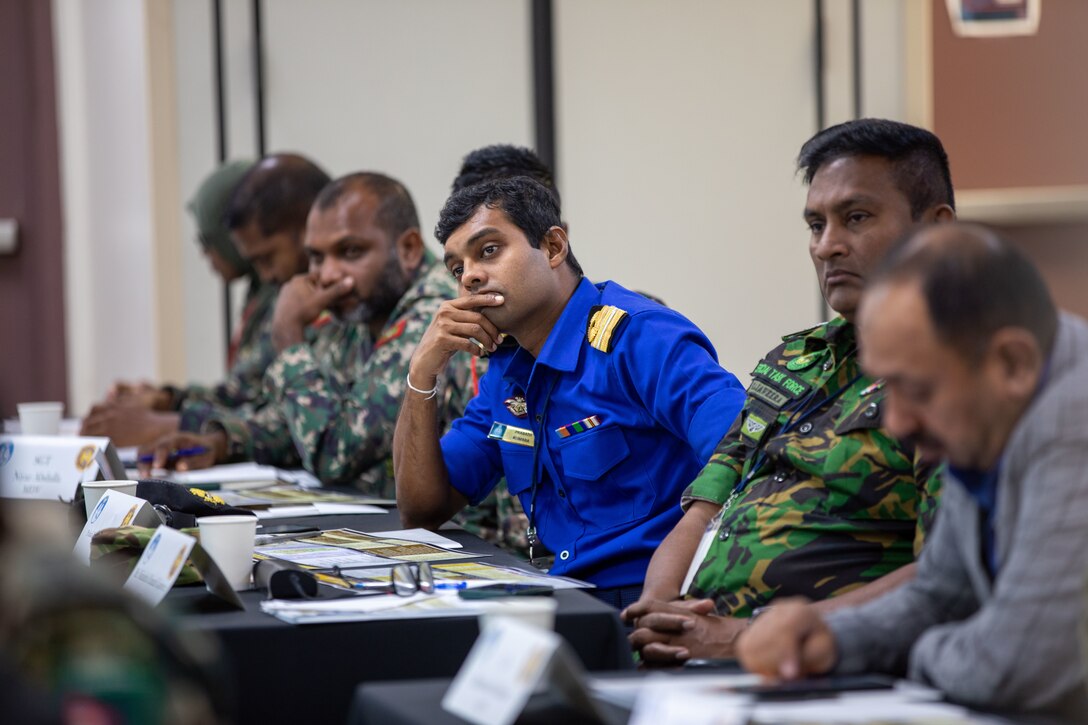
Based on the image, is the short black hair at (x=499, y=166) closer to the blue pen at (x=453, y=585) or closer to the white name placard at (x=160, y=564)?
the blue pen at (x=453, y=585)

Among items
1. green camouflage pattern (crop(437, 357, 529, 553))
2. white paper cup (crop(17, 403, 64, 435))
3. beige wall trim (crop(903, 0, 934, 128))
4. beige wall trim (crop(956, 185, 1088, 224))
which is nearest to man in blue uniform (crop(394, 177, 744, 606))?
green camouflage pattern (crop(437, 357, 529, 553))

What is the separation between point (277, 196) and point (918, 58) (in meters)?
2.84

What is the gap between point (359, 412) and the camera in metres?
2.94

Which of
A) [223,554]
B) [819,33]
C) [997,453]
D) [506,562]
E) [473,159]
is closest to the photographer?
[997,453]

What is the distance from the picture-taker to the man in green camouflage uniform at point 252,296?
146 inches

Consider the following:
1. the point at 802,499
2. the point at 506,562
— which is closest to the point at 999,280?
the point at 802,499

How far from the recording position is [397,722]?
108 centimetres

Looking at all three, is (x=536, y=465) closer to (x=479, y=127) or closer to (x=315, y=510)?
(x=315, y=510)

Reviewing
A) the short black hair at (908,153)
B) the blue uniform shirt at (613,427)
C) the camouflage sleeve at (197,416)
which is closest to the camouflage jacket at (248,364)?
the camouflage sleeve at (197,416)

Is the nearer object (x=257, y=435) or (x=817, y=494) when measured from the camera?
(x=817, y=494)

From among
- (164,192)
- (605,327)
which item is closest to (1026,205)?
(605,327)

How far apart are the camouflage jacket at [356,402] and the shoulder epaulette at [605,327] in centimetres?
68

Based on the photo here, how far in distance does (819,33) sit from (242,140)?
2552 millimetres

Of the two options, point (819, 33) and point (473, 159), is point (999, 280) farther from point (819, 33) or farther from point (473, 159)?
point (819, 33)
